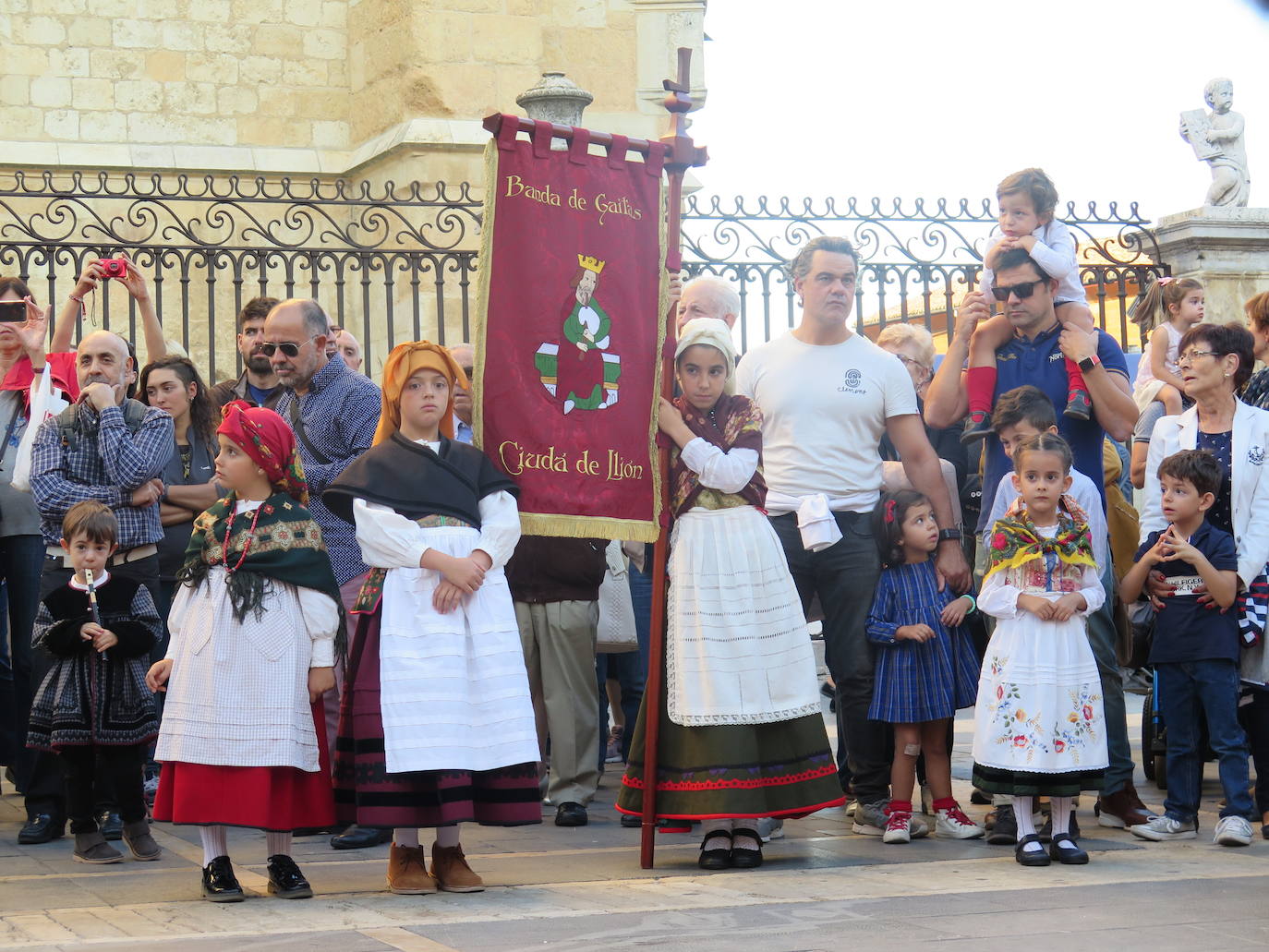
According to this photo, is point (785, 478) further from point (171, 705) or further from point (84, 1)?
point (84, 1)

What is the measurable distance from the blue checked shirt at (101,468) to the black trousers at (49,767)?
0.34ft

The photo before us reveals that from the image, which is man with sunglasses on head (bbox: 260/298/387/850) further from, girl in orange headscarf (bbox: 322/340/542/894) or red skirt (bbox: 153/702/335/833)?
red skirt (bbox: 153/702/335/833)

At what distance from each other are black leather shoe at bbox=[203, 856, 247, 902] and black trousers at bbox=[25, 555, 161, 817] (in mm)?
1268

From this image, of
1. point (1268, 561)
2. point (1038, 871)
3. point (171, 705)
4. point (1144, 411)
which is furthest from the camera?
point (1144, 411)

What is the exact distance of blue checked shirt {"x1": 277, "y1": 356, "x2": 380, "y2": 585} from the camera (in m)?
6.61

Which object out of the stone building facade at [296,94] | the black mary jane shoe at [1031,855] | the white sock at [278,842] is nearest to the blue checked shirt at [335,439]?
the white sock at [278,842]

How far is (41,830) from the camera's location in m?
6.40

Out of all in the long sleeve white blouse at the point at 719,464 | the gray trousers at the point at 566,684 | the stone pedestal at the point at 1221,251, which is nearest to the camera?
the long sleeve white blouse at the point at 719,464

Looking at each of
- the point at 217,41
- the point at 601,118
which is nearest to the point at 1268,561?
the point at 601,118

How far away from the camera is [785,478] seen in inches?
261

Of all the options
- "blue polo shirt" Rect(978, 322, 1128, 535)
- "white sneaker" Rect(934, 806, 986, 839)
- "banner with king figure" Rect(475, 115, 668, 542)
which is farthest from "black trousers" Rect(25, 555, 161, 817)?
"blue polo shirt" Rect(978, 322, 1128, 535)

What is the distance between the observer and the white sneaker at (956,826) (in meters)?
6.38

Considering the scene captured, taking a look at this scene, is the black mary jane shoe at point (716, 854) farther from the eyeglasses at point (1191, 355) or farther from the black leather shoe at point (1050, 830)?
the eyeglasses at point (1191, 355)

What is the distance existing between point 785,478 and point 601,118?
8.57 m
